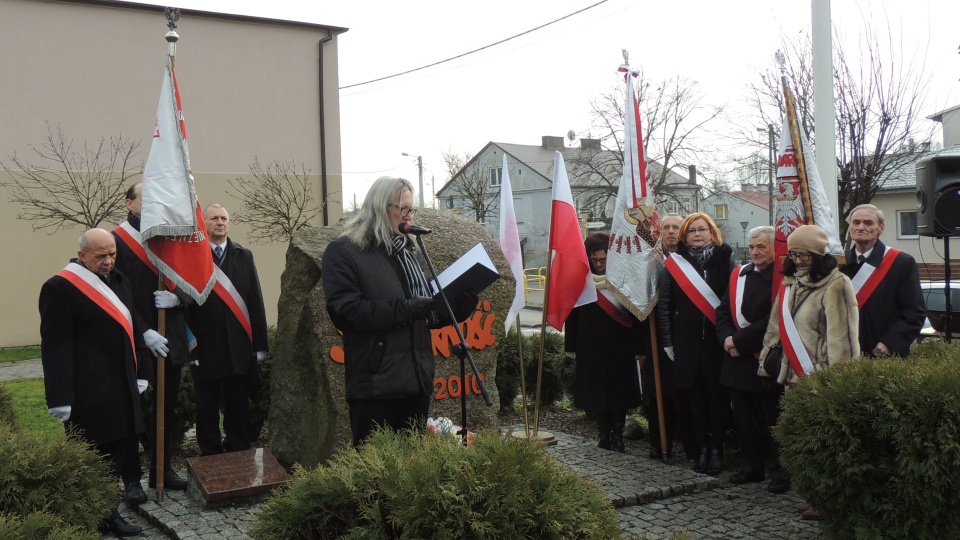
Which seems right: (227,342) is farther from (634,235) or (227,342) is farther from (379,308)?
(634,235)

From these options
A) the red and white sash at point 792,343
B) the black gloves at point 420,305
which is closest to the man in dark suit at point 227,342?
the black gloves at point 420,305

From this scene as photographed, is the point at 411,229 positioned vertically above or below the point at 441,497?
above

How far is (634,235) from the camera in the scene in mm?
6719

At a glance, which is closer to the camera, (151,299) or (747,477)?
(151,299)

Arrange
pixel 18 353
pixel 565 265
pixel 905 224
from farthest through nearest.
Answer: pixel 905 224
pixel 18 353
pixel 565 265

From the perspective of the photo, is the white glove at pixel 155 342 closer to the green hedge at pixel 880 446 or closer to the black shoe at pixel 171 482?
the black shoe at pixel 171 482

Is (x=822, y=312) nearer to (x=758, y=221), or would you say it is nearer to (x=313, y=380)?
(x=313, y=380)

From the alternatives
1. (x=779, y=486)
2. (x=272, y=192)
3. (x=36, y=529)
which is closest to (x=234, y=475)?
(x=36, y=529)

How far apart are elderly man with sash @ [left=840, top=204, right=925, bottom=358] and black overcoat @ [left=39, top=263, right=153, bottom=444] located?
4.55 m

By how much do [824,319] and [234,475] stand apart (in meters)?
3.80

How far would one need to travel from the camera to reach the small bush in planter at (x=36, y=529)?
3240 millimetres

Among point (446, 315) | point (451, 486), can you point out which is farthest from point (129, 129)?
point (451, 486)

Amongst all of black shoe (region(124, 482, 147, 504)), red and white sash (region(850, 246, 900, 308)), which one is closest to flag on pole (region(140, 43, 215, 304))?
black shoe (region(124, 482, 147, 504))

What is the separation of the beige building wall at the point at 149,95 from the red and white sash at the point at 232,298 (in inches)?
515
